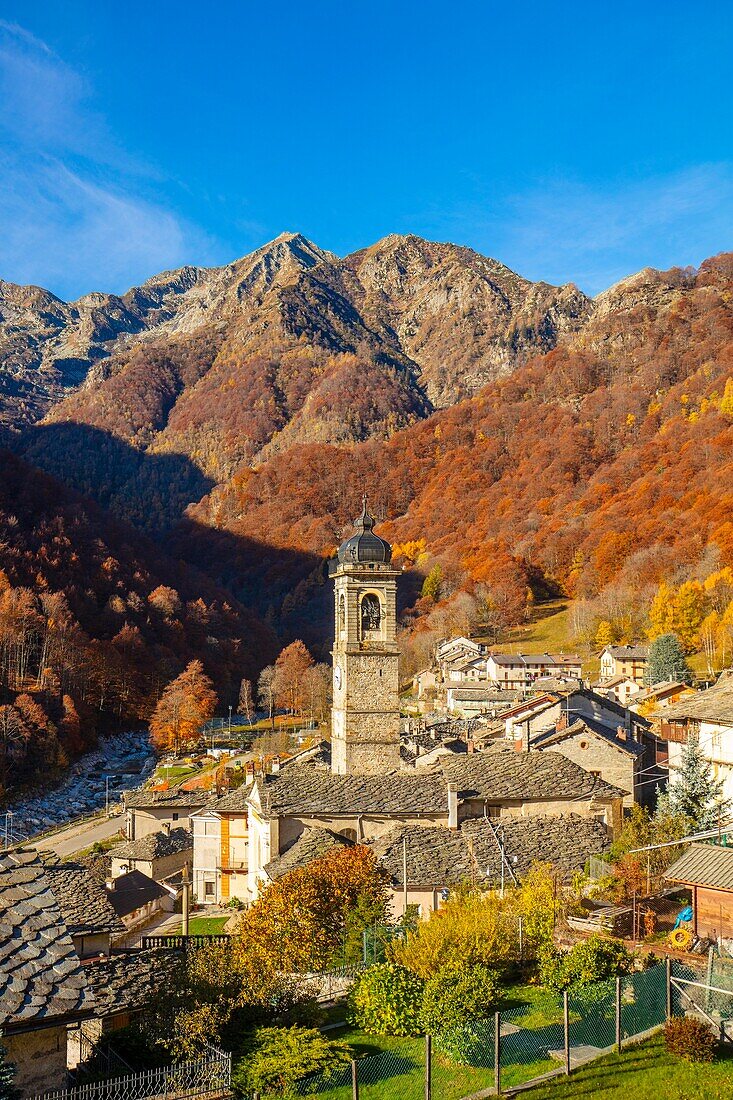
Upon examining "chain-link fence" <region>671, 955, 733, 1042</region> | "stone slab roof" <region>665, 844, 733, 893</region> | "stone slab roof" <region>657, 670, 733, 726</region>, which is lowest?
"chain-link fence" <region>671, 955, 733, 1042</region>

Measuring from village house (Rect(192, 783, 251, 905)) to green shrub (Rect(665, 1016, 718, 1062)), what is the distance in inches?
906

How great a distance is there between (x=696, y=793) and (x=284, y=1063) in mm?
19075

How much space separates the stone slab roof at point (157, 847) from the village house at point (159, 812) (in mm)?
3976

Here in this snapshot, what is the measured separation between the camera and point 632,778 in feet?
117

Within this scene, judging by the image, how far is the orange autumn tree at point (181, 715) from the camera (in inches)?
3501

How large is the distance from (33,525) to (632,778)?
428ft

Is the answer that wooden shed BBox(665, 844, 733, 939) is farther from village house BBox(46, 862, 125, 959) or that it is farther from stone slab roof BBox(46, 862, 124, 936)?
stone slab roof BBox(46, 862, 124, 936)

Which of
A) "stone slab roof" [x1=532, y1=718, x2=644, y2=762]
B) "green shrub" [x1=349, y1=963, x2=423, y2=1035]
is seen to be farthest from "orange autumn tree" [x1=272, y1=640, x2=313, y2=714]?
"green shrub" [x1=349, y1=963, x2=423, y2=1035]

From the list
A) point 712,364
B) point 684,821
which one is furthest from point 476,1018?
point 712,364

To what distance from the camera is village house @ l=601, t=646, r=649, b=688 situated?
8788 cm

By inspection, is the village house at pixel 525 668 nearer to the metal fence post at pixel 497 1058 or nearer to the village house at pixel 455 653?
the village house at pixel 455 653

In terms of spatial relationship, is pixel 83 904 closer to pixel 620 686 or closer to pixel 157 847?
pixel 157 847


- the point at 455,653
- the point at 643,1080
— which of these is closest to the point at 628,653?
the point at 455,653

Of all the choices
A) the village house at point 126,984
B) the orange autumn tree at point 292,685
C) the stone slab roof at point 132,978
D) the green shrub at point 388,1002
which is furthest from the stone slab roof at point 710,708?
the orange autumn tree at point 292,685
